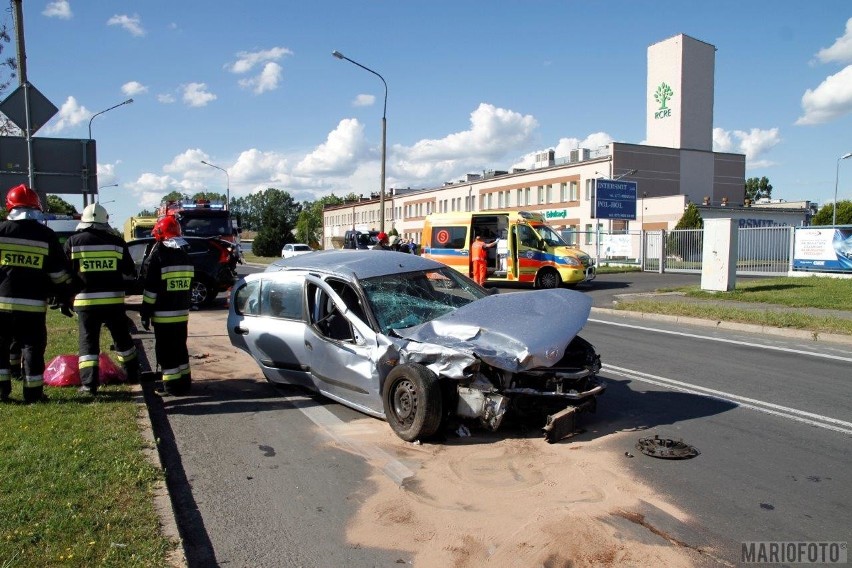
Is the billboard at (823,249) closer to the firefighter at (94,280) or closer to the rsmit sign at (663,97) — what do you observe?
the firefighter at (94,280)

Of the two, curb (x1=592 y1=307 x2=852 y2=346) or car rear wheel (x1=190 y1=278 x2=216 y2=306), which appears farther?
car rear wheel (x1=190 y1=278 x2=216 y2=306)

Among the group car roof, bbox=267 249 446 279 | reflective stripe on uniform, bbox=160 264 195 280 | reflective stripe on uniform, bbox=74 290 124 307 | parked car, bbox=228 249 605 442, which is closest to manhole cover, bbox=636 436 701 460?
parked car, bbox=228 249 605 442

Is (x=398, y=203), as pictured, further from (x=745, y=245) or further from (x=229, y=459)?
(x=229, y=459)

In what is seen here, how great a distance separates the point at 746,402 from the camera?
633cm

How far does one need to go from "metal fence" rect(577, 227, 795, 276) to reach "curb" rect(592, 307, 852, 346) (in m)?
9.50

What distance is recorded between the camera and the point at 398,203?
8712cm

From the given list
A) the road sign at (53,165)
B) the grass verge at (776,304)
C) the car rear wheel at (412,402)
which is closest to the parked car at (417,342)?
the car rear wheel at (412,402)

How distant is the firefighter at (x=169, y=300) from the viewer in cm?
668

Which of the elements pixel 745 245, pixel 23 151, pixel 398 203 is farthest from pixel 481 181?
pixel 23 151

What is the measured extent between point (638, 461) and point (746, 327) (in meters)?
8.37

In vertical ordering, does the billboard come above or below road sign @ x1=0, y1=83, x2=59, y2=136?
below

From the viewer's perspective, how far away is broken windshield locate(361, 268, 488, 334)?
585 centimetres

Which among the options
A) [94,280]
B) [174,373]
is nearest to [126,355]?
[174,373]

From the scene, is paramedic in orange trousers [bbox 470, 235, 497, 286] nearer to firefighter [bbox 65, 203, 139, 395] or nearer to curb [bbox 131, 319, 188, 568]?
curb [bbox 131, 319, 188, 568]
